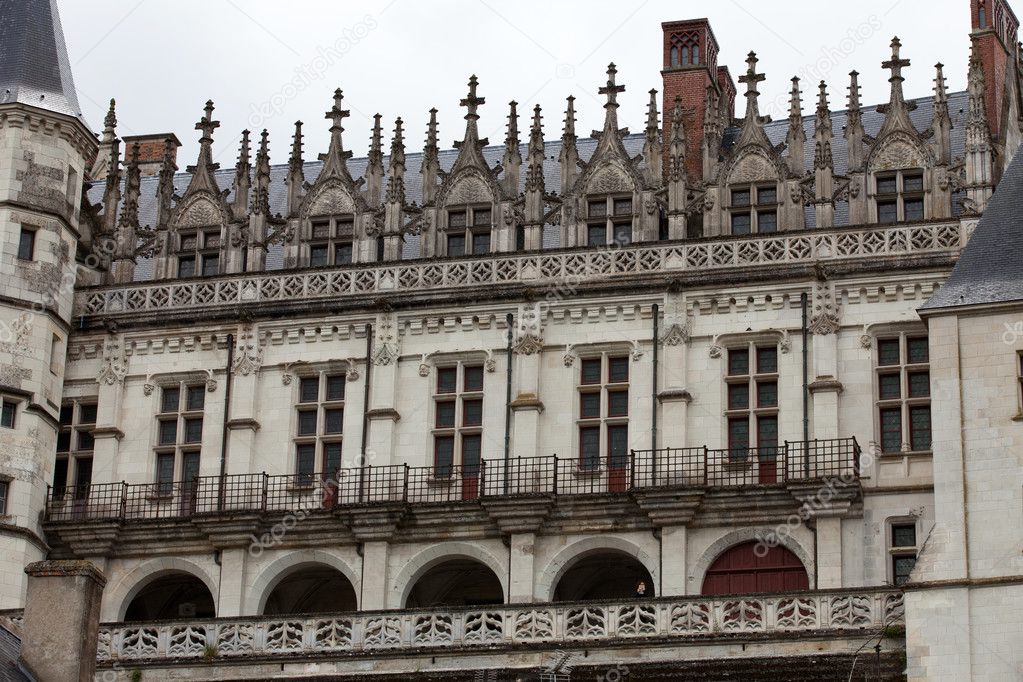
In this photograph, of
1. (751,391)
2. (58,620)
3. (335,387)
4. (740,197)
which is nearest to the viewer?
(58,620)

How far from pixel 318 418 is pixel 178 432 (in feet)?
8.50

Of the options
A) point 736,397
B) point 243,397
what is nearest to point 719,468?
point 736,397

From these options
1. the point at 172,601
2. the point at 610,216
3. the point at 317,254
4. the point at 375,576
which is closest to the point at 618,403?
the point at 610,216

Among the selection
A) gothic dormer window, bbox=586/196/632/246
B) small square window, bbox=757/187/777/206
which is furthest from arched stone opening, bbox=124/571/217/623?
small square window, bbox=757/187/777/206

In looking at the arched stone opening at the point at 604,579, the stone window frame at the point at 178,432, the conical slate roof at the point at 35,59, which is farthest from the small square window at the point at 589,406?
the conical slate roof at the point at 35,59

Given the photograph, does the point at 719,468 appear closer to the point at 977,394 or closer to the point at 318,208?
the point at 977,394

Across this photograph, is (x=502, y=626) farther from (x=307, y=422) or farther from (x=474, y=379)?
(x=307, y=422)

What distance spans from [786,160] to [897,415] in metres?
5.14

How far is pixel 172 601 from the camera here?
143 ft

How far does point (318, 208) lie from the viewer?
143 ft

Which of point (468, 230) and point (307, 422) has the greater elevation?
point (468, 230)

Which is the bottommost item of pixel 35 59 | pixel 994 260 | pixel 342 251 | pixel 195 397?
pixel 195 397

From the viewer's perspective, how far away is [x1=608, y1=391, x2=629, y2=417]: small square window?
40.8 meters

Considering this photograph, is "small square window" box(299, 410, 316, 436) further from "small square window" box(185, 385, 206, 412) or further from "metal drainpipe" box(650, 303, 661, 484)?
"metal drainpipe" box(650, 303, 661, 484)
